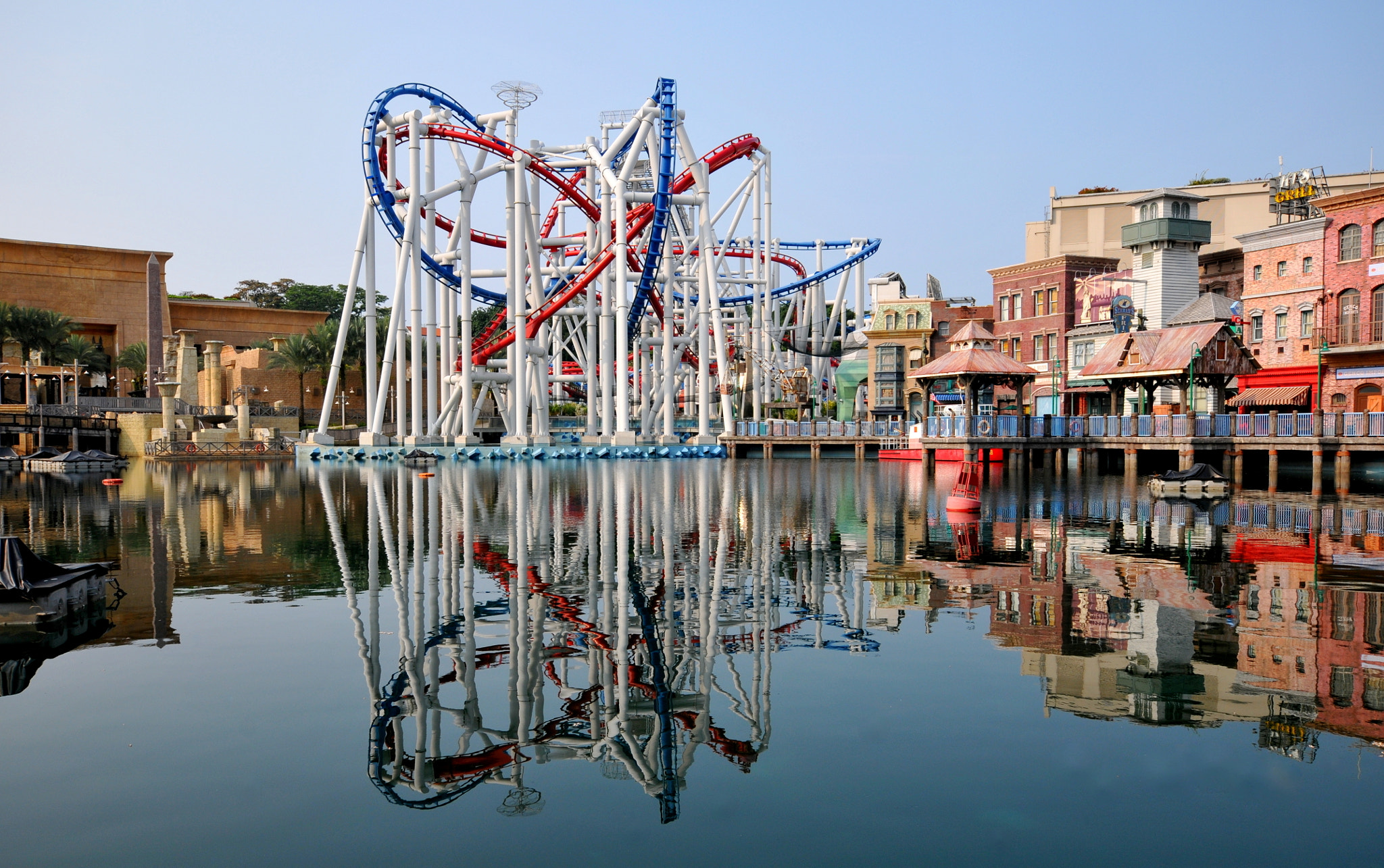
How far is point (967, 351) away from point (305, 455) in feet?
106

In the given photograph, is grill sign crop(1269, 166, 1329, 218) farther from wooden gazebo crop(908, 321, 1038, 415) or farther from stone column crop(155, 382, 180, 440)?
stone column crop(155, 382, 180, 440)

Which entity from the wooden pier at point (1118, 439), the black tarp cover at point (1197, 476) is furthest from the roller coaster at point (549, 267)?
the black tarp cover at point (1197, 476)

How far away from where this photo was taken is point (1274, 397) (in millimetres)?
47031

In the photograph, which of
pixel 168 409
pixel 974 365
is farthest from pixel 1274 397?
pixel 168 409

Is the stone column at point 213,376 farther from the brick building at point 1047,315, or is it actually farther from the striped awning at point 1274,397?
the striped awning at point 1274,397

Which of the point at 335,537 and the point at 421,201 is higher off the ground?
the point at 421,201

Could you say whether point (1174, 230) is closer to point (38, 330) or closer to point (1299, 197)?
point (1299, 197)

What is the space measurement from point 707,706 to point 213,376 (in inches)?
3017

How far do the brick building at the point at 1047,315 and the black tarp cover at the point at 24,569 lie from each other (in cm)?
5205

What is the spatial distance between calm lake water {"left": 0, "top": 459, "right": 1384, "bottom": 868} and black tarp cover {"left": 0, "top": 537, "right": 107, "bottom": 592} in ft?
2.06

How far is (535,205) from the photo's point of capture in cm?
6203

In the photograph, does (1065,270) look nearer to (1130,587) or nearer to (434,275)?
(434,275)

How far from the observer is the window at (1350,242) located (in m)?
44.1

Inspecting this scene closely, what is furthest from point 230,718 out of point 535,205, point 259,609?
point 535,205
